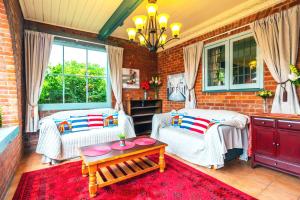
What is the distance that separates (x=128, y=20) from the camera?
3.41 metres

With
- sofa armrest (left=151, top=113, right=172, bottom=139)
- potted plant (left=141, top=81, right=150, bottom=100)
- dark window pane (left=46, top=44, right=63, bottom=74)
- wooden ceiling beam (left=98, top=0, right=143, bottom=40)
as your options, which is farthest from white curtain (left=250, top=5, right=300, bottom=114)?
dark window pane (left=46, top=44, right=63, bottom=74)

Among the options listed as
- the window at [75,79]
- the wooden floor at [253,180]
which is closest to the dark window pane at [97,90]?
the window at [75,79]

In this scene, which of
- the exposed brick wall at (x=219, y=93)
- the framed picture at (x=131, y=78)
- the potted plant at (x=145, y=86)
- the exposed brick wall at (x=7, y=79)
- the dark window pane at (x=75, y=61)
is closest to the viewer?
the exposed brick wall at (x=7, y=79)

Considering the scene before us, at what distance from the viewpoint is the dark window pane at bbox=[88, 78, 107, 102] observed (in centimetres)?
406

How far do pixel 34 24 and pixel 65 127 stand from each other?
2341 millimetres

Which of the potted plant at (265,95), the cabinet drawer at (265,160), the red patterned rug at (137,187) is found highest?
the potted plant at (265,95)

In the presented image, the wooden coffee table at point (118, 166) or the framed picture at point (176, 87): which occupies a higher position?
the framed picture at point (176, 87)

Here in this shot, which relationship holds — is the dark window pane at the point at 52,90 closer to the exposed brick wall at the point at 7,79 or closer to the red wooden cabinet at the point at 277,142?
the exposed brick wall at the point at 7,79

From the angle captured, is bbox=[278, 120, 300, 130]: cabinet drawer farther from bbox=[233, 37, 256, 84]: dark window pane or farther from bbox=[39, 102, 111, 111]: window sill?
bbox=[39, 102, 111, 111]: window sill

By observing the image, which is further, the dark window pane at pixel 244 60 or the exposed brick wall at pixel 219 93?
the dark window pane at pixel 244 60

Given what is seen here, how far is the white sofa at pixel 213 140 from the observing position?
2.37 m

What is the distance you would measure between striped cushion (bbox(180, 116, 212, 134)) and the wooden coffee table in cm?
103

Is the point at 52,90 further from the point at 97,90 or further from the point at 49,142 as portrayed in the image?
the point at 49,142

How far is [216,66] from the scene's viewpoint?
351 cm
